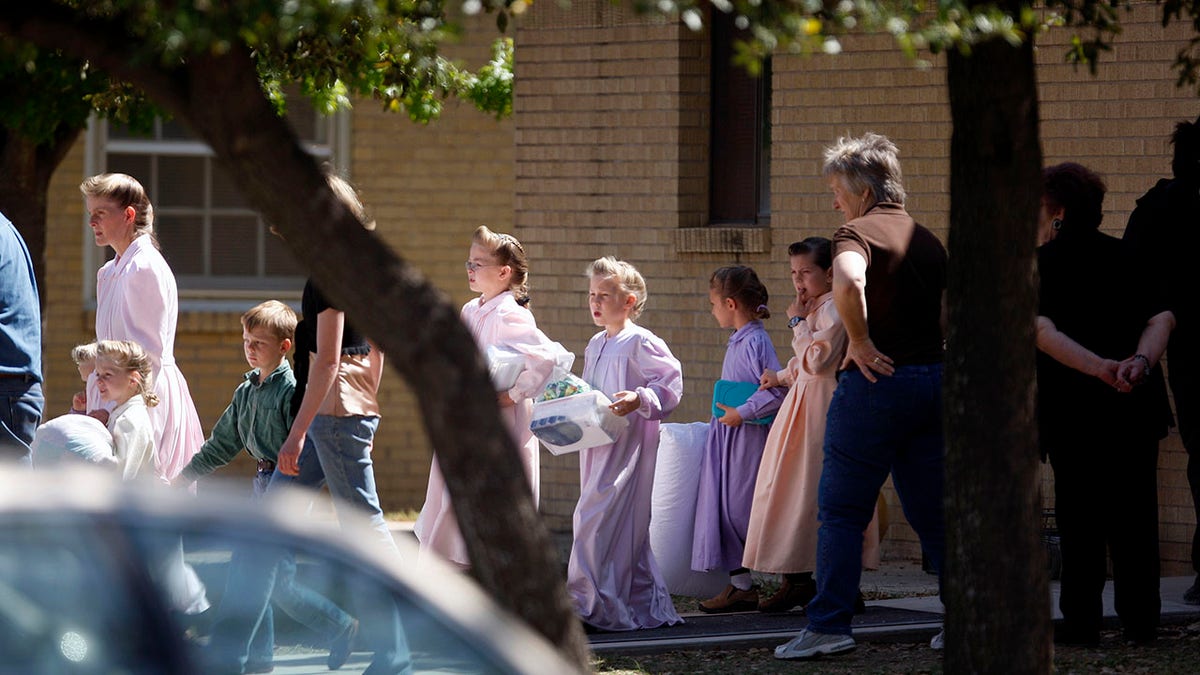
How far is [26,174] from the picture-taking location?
11.8 metres

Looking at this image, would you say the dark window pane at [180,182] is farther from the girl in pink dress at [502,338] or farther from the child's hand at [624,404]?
the child's hand at [624,404]

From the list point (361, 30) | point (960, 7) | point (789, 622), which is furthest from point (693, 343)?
point (960, 7)

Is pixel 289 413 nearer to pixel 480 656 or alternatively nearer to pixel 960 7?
pixel 960 7

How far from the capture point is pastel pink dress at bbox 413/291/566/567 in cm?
748

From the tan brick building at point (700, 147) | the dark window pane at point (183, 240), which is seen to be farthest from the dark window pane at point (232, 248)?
the tan brick building at point (700, 147)

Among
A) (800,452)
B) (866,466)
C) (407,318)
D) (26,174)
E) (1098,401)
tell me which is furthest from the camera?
(26,174)

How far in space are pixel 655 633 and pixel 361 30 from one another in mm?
2893

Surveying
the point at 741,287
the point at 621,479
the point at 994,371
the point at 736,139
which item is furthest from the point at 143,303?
the point at 736,139

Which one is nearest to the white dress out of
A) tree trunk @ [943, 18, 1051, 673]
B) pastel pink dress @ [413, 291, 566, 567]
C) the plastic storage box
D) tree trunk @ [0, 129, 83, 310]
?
pastel pink dress @ [413, 291, 566, 567]

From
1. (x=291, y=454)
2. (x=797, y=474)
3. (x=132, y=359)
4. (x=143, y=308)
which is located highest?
(x=143, y=308)

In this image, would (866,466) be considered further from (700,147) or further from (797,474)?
(700,147)

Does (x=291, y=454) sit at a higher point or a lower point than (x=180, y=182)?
lower

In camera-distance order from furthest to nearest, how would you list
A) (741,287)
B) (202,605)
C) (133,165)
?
(133,165) → (741,287) → (202,605)

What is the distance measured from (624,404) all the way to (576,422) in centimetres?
21
